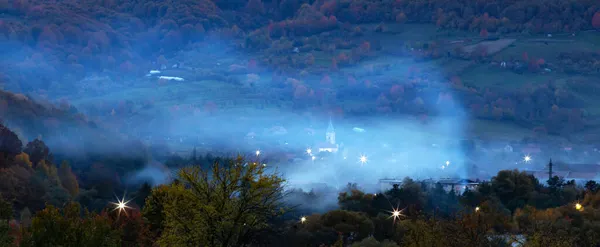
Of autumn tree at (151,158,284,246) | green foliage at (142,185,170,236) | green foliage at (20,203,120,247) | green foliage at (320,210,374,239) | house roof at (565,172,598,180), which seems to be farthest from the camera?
house roof at (565,172,598,180)

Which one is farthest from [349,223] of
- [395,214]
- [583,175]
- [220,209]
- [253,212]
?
[583,175]

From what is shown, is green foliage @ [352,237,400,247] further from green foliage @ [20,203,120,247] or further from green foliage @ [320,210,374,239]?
green foliage @ [20,203,120,247]

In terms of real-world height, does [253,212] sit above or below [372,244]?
below

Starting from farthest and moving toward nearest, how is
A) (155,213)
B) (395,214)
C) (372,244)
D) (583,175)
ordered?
(583,175) → (395,214) → (372,244) → (155,213)

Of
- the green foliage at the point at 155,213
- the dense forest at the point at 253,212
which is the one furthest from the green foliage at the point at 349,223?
the green foliage at the point at 155,213

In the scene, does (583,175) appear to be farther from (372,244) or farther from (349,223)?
(372,244)

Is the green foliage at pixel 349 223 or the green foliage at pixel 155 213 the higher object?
the green foliage at pixel 349 223

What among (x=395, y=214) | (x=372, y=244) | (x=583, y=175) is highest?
(x=583, y=175)

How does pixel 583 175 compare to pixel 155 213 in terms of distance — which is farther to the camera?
pixel 583 175

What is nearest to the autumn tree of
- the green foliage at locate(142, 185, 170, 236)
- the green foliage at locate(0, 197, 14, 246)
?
the green foliage at locate(0, 197, 14, 246)

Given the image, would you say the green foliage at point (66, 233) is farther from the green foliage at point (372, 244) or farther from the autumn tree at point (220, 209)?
the green foliage at point (372, 244)
